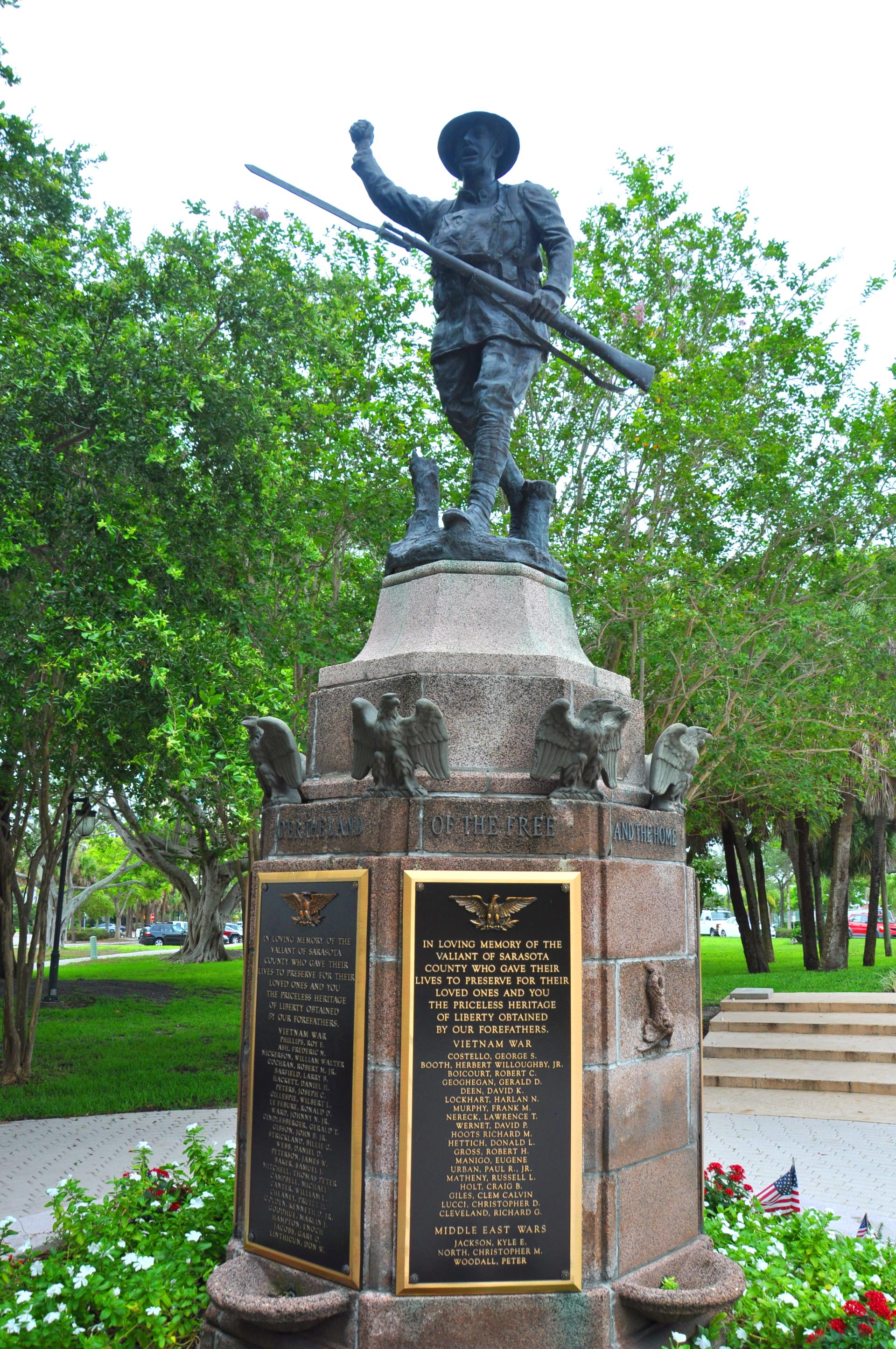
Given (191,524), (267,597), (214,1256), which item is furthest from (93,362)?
(214,1256)

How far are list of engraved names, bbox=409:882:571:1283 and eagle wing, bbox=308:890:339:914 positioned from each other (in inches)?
17.6

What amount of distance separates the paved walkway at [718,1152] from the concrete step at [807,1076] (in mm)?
1478

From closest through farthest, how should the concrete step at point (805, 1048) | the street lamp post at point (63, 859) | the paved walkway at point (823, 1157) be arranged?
1. the paved walkway at point (823, 1157)
2. the concrete step at point (805, 1048)
3. the street lamp post at point (63, 859)

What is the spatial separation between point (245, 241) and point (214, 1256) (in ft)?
40.2

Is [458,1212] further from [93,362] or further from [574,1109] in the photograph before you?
[93,362]

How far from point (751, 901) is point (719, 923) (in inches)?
1903

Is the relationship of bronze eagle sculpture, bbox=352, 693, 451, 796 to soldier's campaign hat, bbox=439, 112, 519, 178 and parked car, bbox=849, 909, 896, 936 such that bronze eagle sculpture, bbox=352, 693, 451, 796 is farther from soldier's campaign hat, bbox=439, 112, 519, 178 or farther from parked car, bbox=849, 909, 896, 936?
parked car, bbox=849, 909, 896, 936

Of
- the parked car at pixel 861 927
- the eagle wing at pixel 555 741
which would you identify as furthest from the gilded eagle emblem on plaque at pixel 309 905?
the parked car at pixel 861 927

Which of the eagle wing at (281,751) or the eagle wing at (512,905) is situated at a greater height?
the eagle wing at (281,751)

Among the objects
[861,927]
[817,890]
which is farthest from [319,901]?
[861,927]

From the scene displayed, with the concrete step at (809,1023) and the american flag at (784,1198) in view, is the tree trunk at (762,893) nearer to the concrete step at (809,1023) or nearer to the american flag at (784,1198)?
the concrete step at (809,1023)

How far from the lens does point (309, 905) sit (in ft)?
14.5

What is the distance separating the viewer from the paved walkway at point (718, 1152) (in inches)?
300

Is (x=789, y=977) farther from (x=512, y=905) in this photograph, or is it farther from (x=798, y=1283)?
(x=512, y=905)
